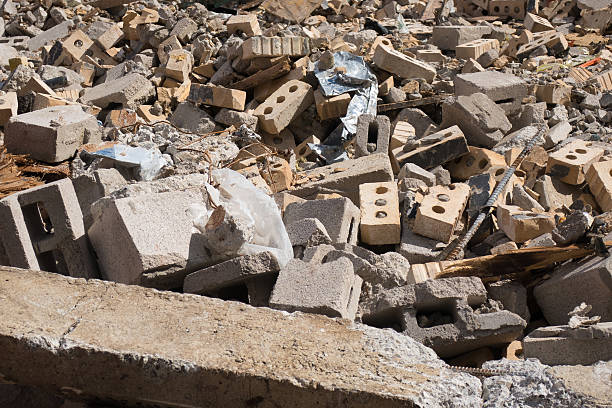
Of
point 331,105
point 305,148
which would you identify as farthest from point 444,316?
point 331,105

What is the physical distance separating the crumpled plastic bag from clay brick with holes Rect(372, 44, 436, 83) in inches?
162

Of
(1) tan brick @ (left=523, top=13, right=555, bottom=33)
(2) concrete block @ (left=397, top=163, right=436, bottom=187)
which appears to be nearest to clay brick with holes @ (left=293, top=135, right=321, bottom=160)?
(2) concrete block @ (left=397, top=163, right=436, bottom=187)

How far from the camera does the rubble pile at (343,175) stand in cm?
400

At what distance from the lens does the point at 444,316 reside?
4148mm

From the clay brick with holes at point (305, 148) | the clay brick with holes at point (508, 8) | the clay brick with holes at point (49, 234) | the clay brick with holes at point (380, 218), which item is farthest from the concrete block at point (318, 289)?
the clay brick with holes at point (508, 8)

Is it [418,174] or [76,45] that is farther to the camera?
[76,45]

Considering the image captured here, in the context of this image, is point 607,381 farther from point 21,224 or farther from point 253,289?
point 21,224

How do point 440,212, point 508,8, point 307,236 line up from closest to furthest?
point 307,236 < point 440,212 < point 508,8

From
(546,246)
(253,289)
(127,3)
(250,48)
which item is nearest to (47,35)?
(127,3)

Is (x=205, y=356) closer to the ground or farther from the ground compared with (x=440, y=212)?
farther from the ground

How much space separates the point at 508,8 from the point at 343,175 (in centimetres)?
855

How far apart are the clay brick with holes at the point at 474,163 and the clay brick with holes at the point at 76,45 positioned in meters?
6.40

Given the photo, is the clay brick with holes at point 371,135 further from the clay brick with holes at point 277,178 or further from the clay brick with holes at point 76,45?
the clay brick with holes at point 76,45

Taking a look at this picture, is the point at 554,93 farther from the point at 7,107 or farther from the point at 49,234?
the point at 7,107
